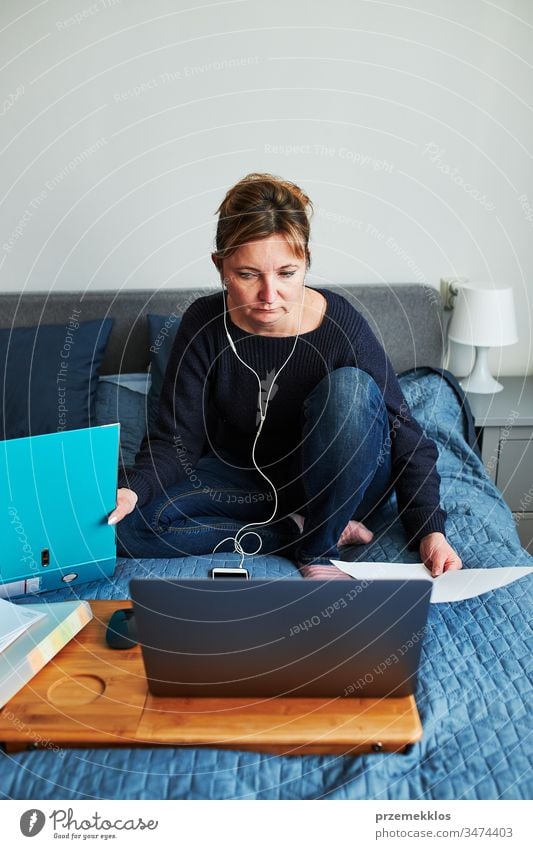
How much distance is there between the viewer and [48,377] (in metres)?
2.03

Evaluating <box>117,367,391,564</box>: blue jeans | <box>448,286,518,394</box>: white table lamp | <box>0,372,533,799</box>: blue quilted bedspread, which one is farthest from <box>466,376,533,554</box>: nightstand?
<box>0,372,533,799</box>: blue quilted bedspread

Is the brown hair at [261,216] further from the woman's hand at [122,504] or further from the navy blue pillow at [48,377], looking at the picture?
the navy blue pillow at [48,377]

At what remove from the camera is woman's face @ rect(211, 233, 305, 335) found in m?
1.43

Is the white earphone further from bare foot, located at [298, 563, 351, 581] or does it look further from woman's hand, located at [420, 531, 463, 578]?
woman's hand, located at [420, 531, 463, 578]

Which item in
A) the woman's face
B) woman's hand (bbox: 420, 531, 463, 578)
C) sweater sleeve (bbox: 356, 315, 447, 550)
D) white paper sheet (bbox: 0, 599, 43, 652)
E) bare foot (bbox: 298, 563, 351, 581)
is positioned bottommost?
bare foot (bbox: 298, 563, 351, 581)

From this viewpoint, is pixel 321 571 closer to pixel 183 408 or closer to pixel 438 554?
pixel 438 554

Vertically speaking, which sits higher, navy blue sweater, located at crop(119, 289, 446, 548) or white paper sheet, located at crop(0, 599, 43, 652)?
navy blue sweater, located at crop(119, 289, 446, 548)

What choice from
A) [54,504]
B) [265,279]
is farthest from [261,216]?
[54,504]

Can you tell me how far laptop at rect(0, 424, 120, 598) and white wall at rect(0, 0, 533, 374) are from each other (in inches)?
46.7

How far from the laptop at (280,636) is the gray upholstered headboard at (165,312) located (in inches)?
55.1

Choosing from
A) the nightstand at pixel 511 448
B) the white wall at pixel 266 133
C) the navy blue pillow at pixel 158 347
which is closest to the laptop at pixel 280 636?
the navy blue pillow at pixel 158 347

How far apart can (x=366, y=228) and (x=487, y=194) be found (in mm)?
371

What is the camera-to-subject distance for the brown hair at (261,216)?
4.67ft
